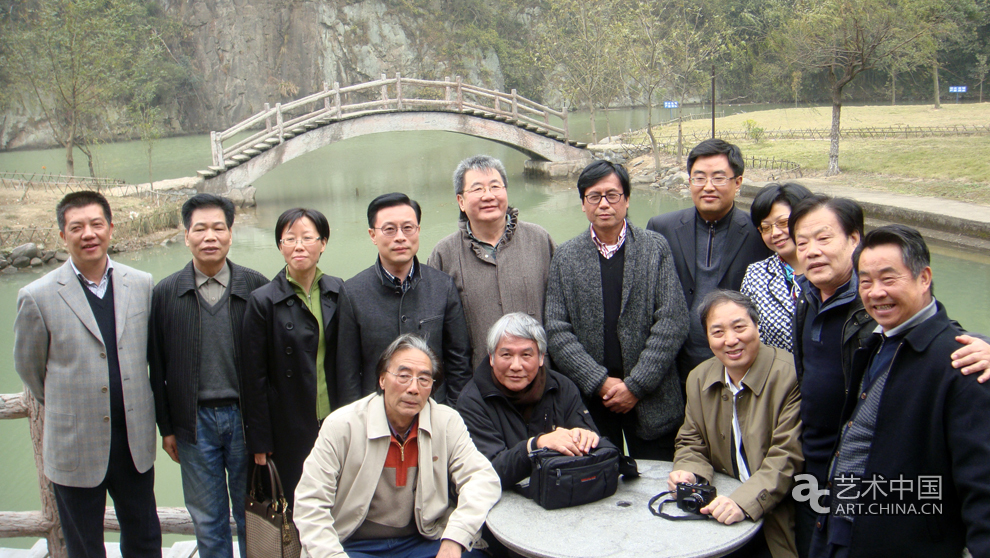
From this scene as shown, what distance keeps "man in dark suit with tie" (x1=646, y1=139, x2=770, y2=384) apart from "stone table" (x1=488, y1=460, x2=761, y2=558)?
0.76 m

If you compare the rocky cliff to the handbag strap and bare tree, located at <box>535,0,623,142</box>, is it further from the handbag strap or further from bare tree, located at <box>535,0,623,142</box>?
the handbag strap

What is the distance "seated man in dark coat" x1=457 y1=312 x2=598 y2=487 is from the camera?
2471 mm

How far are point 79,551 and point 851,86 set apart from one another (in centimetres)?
4056

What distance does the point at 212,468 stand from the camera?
2812mm

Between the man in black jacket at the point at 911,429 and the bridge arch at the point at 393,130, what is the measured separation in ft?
48.6

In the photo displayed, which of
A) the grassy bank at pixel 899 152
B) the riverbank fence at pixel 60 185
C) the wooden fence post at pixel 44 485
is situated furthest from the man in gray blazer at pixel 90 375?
the riverbank fence at pixel 60 185

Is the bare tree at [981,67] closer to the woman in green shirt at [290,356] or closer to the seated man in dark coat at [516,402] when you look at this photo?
the seated man in dark coat at [516,402]

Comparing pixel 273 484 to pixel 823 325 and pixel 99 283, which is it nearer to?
pixel 99 283

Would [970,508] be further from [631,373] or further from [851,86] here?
[851,86]

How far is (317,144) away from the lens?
16.3 meters

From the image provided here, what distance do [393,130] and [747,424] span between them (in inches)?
592

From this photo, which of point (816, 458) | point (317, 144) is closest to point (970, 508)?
point (816, 458)

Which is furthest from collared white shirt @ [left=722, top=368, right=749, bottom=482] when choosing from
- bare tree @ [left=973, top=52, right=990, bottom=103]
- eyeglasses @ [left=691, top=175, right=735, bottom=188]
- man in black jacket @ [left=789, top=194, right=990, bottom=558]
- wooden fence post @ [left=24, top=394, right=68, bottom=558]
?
bare tree @ [left=973, top=52, right=990, bottom=103]

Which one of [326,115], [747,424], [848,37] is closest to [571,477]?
[747,424]
